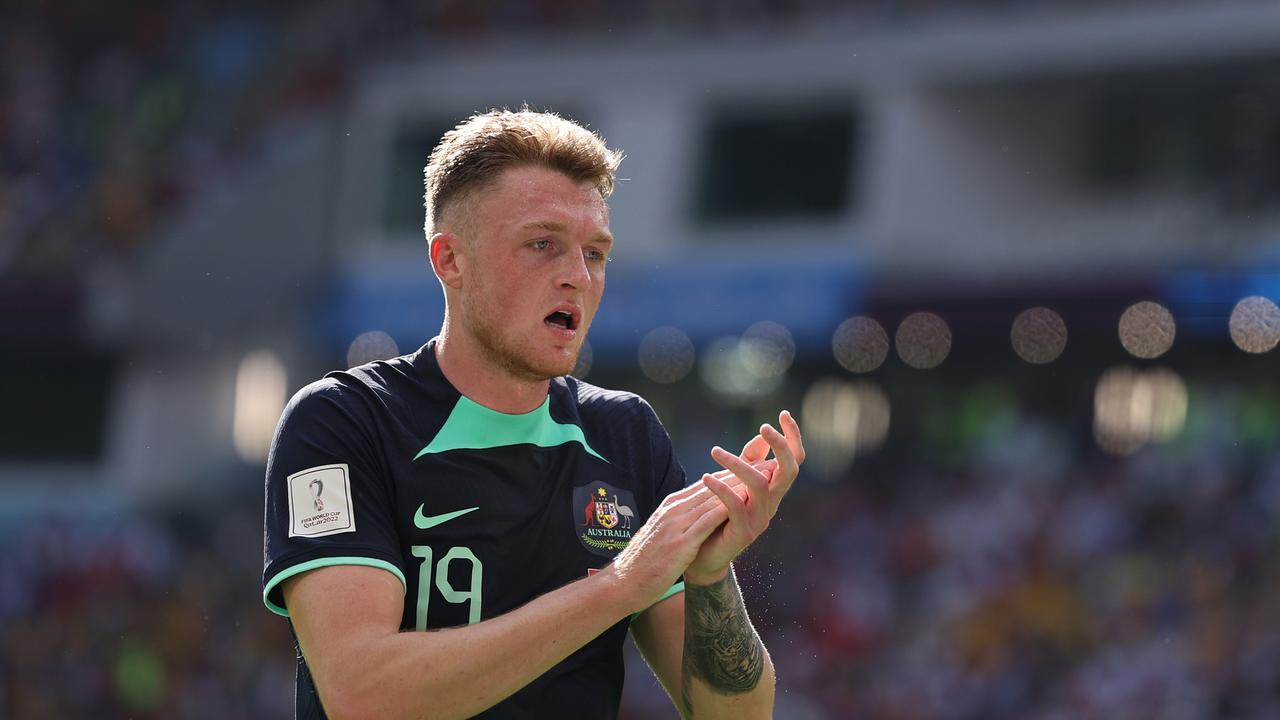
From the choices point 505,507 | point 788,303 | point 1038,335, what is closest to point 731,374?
point 788,303

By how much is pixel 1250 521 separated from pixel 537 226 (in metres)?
12.0

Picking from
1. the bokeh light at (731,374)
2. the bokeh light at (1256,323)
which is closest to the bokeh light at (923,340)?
the bokeh light at (731,374)

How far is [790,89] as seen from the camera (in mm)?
21516

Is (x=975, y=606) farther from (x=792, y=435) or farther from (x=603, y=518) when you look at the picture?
(x=792, y=435)

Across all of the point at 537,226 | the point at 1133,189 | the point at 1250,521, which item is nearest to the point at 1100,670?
the point at 1250,521

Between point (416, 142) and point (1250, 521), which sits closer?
point (1250, 521)

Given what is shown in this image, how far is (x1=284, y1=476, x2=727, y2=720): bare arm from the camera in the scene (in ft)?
10.2

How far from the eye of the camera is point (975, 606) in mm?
14922

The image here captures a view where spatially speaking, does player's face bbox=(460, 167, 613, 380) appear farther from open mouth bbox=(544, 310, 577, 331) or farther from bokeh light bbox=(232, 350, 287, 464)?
bokeh light bbox=(232, 350, 287, 464)

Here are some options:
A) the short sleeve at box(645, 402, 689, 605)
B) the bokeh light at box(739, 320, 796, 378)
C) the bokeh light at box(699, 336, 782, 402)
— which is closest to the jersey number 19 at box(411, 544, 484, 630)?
the short sleeve at box(645, 402, 689, 605)

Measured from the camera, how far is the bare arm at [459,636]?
10.2 ft

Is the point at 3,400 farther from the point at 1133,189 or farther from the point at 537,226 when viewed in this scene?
Answer: the point at 537,226

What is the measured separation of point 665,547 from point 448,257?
787 mm

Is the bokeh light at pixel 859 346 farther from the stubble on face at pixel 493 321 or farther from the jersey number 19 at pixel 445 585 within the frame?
the jersey number 19 at pixel 445 585
